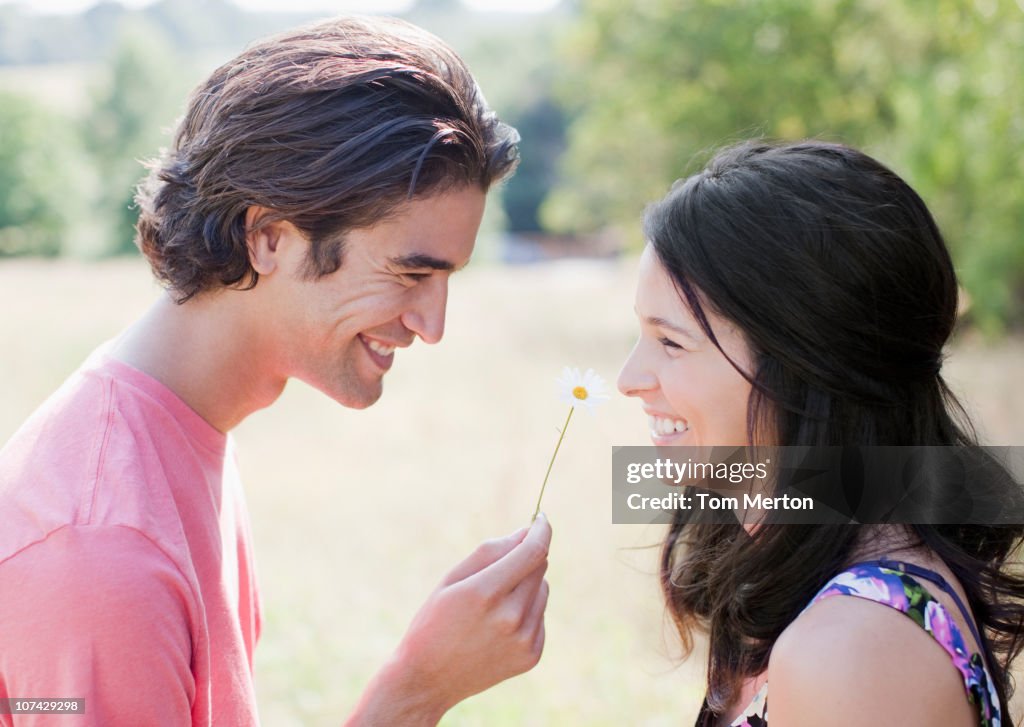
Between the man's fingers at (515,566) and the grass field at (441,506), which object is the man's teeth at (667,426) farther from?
the man's fingers at (515,566)

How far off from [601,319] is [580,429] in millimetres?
11032

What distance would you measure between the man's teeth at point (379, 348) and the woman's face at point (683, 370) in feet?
1.94

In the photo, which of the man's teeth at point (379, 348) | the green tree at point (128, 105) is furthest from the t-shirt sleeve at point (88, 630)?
the green tree at point (128, 105)

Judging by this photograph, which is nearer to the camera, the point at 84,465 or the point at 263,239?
the point at 84,465

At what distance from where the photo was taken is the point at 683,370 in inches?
82.4

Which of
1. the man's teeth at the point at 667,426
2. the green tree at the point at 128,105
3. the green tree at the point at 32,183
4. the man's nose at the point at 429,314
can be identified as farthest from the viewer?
the green tree at the point at 128,105

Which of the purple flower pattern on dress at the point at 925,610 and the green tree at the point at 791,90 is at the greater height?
the green tree at the point at 791,90

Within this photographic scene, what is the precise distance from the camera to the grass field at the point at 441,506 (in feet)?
16.5

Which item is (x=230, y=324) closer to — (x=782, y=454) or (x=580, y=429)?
(x=782, y=454)

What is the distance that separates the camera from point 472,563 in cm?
200

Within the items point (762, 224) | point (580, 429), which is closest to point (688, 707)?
point (762, 224)

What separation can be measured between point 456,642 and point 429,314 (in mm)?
767

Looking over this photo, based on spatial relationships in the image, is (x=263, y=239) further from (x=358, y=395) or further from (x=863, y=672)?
(x=863, y=672)

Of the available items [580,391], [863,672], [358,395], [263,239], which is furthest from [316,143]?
[863,672]
